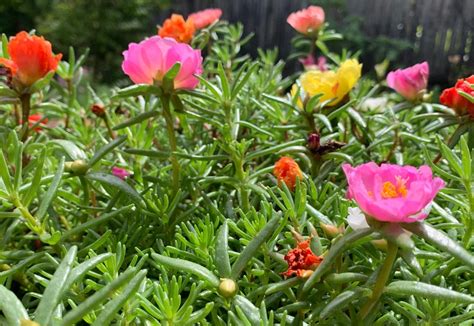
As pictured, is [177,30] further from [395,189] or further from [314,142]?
[395,189]

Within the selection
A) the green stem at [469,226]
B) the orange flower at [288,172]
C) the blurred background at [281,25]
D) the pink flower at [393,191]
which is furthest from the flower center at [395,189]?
the blurred background at [281,25]

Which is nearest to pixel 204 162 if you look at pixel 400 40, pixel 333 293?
pixel 333 293

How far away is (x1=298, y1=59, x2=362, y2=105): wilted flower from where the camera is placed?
95 centimetres

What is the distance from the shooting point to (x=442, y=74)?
18.8 ft

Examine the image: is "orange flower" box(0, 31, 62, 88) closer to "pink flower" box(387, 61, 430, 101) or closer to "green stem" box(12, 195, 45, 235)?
"green stem" box(12, 195, 45, 235)

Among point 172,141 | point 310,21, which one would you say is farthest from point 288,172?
point 310,21

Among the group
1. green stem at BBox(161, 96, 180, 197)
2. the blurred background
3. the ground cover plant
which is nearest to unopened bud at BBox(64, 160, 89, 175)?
the ground cover plant

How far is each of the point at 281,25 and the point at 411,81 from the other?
5084 millimetres

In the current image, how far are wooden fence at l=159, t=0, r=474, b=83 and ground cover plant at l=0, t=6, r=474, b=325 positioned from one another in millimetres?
4914

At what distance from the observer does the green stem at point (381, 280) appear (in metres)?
0.54

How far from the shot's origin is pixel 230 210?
80 cm

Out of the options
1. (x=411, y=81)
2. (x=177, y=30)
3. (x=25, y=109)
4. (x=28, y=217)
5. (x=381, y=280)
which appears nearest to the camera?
(x=381, y=280)

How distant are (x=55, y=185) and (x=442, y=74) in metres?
5.65

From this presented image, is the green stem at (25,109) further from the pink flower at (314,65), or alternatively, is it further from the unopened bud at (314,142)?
the pink flower at (314,65)
